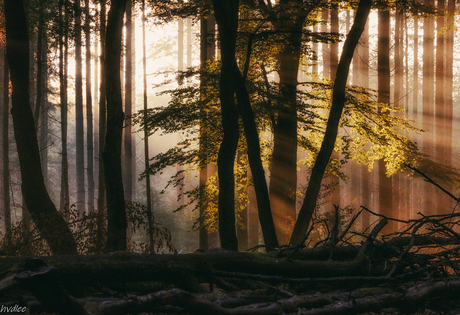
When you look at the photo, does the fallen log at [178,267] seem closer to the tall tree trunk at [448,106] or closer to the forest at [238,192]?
the forest at [238,192]

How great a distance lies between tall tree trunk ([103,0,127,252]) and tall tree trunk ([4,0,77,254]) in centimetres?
137

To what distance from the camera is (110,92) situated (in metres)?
7.11

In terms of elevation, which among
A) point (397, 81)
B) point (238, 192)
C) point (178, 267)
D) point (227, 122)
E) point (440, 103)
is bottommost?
point (238, 192)

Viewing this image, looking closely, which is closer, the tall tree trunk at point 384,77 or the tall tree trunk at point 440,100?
the tall tree trunk at point 384,77

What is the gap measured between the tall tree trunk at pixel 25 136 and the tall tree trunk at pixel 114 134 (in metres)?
1.37

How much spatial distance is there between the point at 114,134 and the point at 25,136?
2282mm

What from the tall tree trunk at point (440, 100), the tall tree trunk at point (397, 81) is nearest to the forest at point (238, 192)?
the tall tree trunk at point (397, 81)

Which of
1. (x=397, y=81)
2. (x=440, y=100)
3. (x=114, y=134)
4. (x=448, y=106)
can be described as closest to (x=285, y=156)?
(x=114, y=134)

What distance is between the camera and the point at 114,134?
707 cm

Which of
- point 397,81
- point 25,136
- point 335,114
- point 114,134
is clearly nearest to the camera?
point 114,134

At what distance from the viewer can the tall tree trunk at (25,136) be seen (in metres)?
7.34

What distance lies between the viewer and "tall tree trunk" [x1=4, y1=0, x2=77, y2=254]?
7.34 meters

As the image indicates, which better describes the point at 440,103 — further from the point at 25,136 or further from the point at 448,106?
the point at 25,136

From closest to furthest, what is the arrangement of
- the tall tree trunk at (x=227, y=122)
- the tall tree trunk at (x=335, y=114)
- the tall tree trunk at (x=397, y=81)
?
1. the tall tree trunk at (x=227, y=122)
2. the tall tree trunk at (x=335, y=114)
3. the tall tree trunk at (x=397, y=81)
